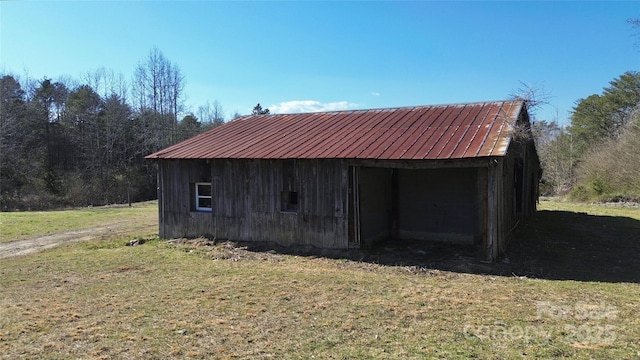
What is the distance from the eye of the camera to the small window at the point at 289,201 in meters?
12.1

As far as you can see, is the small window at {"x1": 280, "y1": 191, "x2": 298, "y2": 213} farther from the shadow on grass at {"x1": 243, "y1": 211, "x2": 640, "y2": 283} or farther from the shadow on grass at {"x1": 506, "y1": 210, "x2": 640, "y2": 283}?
the shadow on grass at {"x1": 506, "y1": 210, "x2": 640, "y2": 283}

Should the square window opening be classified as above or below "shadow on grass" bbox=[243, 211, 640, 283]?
above

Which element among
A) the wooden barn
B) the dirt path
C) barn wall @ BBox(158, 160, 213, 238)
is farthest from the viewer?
barn wall @ BBox(158, 160, 213, 238)

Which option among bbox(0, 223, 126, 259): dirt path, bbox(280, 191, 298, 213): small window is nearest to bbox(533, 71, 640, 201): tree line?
bbox(280, 191, 298, 213): small window

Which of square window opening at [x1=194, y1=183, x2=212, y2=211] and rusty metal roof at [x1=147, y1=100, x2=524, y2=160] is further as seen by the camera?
square window opening at [x1=194, y1=183, x2=212, y2=211]

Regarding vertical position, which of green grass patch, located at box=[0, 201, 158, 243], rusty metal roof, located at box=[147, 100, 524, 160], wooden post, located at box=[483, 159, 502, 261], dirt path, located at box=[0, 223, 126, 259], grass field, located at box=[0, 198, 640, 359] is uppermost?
rusty metal roof, located at box=[147, 100, 524, 160]

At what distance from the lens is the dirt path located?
498 inches

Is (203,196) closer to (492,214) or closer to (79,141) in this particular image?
(492,214)

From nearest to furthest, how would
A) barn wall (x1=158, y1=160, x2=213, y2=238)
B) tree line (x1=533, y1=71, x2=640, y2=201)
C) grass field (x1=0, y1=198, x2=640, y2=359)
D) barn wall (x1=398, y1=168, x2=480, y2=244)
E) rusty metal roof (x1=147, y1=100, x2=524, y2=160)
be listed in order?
grass field (x1=0, y1=198, x2=640, y2=359)
rusty metal roof (x1=147, y1=100, x2=524, y2=160)
barn wall (x1=398, y1=168, x2=480, y2=244)
barn wall (x1=158, y1=160, x2=213, y2=238)
tree line (x1=533, y1=71, x2=640, y2=201)

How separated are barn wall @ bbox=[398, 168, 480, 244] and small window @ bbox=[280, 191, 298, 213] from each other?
10.9ft

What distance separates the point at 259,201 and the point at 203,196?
2544 mm

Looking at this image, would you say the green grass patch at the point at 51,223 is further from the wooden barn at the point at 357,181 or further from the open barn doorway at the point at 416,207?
the open barn doorway at the point at 416,207

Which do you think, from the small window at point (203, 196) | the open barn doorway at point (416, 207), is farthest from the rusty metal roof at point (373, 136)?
the small window at point (203, 196)

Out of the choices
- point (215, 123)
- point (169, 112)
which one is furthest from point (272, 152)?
point (215, 123)
